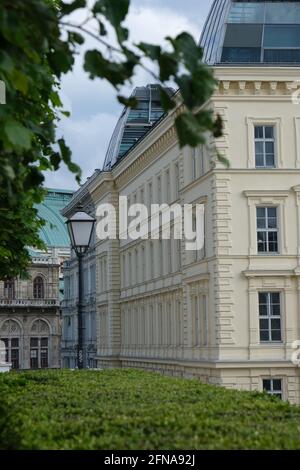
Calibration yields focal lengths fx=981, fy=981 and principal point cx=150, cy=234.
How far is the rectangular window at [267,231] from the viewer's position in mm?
42250

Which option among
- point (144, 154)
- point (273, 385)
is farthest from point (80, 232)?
point (144, 154)

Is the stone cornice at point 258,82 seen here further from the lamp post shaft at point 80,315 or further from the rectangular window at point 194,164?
the lamp post shaft at point 80,315

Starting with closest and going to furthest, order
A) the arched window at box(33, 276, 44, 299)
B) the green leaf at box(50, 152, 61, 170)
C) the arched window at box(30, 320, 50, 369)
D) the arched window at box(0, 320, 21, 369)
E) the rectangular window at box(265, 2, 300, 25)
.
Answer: the green leaf at box(50, 152, 61, 170), the rectangular window at box(265, 2, 300, 25), the arched window at box(0, 320, 21, 369), the arched window at box(30, 320, 50, 369), the arched window at box(33, 276, 44, 299)

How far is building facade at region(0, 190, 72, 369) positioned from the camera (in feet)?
347

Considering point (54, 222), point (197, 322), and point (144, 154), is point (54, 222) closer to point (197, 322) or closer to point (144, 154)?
point (144, 154)

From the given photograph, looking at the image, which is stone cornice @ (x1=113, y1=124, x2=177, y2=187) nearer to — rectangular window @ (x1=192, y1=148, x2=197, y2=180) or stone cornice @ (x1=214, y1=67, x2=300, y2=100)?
rectangular window @ (x1=192, y1=148, x2=197, y2=180)

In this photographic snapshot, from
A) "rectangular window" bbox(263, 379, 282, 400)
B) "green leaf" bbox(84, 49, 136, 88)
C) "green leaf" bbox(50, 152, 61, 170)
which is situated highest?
"green leaf" bbox(84, 49, 136, 88)

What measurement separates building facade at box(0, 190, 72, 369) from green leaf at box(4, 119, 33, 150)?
97.8m

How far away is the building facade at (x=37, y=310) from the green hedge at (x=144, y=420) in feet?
301

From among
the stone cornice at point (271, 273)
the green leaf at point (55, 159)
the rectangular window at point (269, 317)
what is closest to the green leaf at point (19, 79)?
the green leaf at point (55, 159)

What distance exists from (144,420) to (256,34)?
119 ft

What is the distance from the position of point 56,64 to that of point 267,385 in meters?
35.6

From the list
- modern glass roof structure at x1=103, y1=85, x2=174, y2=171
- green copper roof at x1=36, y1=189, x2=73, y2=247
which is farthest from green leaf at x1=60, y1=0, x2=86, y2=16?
green copper roof at x1=36, y1=189, x2=73, y2=247

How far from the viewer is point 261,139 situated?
141 feet
